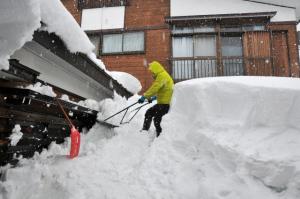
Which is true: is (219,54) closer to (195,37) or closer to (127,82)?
(195,37)

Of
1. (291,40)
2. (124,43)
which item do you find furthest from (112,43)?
(291,40)

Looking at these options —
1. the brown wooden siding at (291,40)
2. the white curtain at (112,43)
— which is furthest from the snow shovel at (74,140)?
the brown wooden siding at (291,40)

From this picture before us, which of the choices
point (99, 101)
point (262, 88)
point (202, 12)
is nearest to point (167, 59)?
point (202, 12)

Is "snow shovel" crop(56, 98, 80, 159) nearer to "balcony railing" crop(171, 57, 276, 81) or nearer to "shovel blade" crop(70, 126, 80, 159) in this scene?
"shovel blade" crop(70, 126, 80, 159)

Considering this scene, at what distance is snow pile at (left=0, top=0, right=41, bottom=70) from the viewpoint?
2.23m

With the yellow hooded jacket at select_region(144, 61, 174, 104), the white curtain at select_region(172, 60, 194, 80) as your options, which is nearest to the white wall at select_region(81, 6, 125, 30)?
the white curtain at select_region(172, 60, 194, 80)

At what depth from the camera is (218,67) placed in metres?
10.9

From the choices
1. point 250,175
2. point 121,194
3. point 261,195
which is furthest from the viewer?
point 121,194

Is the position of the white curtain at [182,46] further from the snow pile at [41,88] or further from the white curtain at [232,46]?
the snow pile at [41,88]

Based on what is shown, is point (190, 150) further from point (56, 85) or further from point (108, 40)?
point (108, 40)

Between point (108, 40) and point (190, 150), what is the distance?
9.26m

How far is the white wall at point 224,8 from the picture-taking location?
1138 centimetres

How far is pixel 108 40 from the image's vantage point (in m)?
12.5

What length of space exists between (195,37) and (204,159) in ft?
27.5
